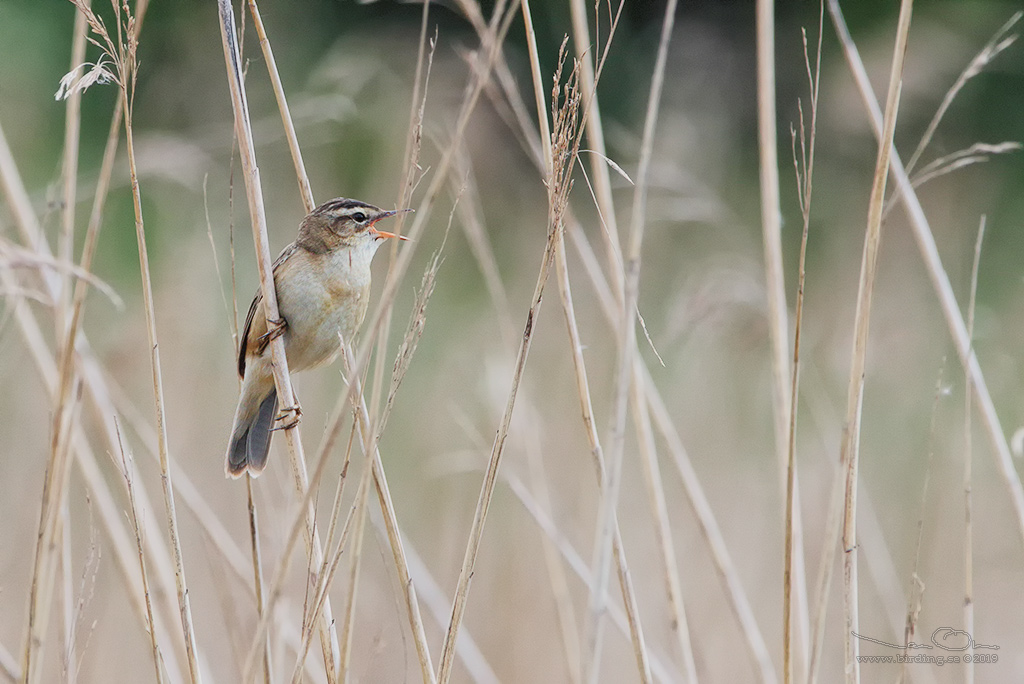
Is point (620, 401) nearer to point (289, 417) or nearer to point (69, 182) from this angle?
point (289, 417)

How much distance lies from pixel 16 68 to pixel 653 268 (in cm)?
370

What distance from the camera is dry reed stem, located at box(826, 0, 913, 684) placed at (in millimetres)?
1474

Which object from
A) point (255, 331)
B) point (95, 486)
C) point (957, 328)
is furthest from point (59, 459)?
point (957, 328)

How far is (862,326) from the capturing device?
1.51m

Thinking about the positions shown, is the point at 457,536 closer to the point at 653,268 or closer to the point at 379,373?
the point at 379,373

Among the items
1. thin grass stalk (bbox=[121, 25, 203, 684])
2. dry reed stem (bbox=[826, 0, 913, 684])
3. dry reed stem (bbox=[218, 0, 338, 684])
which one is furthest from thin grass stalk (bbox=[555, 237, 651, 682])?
thin grass stalk (bbox=[121, 25, 203, 684])

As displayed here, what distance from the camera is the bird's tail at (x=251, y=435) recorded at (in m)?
2.11

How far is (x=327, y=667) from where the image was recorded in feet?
4.96

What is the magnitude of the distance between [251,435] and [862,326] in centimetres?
131

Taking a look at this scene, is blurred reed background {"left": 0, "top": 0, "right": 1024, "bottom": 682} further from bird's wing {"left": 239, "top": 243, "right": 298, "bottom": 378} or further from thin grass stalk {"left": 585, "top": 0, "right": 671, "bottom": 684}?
bird's wing {"left": 239, "top": 243, "right": 298, "bottom": 378}

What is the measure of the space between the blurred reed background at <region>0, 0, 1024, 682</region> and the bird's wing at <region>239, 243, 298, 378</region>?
259 millimetres

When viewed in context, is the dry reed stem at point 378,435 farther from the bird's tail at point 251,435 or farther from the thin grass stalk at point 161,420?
the bird's tail at point 251,435

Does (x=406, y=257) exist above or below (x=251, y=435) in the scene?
above

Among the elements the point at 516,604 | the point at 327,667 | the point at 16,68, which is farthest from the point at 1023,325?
the point at 16,68
